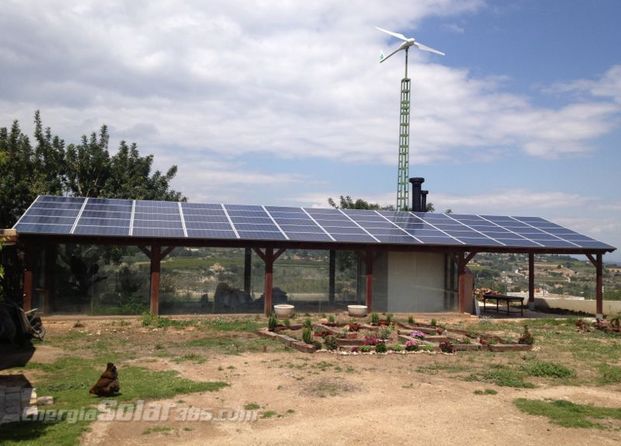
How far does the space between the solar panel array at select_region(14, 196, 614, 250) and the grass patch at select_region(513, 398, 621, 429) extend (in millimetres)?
12924

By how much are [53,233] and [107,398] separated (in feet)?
36.7

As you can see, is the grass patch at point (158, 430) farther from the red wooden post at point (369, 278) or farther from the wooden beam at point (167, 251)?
the red wooden post at point (369, 278)

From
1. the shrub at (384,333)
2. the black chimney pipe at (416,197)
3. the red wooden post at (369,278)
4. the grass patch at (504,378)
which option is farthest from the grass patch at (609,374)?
the black chimney pipe at (416,197)

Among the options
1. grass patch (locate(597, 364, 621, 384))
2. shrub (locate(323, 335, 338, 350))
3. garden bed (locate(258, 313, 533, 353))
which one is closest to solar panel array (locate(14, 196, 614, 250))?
garden bed (locate(258, 313, 533, 353))

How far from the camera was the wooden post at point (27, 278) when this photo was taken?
19.2 m

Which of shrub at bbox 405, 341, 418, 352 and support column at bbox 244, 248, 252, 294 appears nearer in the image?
shrub at bbox 405, 341, 418, 352

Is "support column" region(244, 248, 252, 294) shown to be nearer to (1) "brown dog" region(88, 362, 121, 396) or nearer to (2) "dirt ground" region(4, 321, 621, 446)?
(2) "dirt ground" region(4, 321, 621, 446)

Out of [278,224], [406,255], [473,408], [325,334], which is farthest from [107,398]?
[406,255]

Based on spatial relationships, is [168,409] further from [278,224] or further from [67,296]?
[278,224]

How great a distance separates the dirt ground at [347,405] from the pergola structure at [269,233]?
691 cm

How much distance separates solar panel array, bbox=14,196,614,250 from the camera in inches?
810

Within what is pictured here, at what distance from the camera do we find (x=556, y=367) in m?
12.6

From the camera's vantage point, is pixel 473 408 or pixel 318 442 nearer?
pixel 318 442

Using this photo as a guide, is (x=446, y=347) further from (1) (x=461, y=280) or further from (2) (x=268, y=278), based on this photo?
(1) (x=461, y=280)
